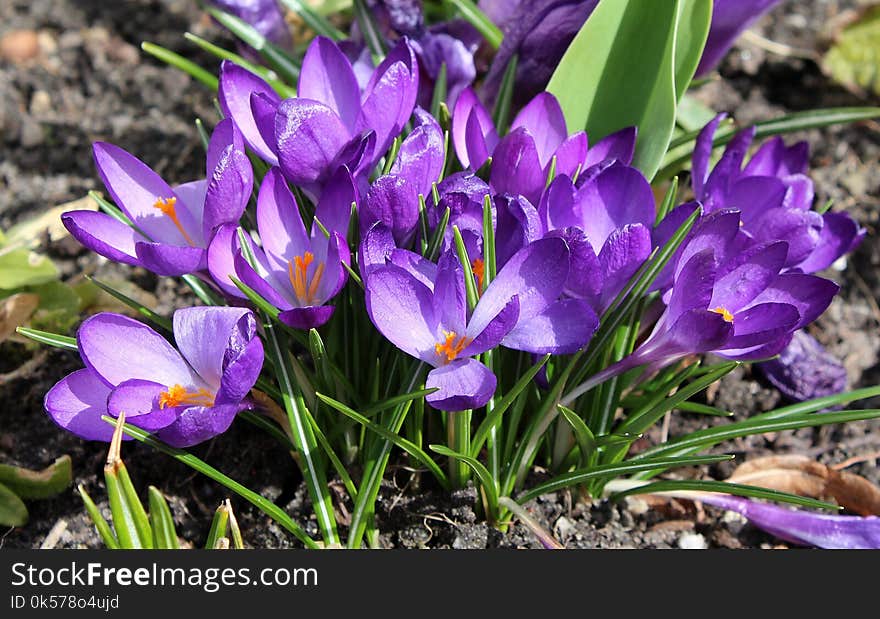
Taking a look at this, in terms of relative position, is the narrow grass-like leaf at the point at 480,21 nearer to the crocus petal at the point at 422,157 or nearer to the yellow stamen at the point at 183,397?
the crocus petal at the point at 422,157

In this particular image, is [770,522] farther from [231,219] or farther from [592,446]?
[231,219]

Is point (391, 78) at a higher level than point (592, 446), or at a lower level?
higher

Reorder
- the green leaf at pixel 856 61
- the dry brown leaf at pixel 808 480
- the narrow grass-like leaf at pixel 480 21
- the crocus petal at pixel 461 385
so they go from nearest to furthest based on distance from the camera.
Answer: the crocus petal at pixel 461 385 → the dry brown leaf at pixel 808 480 → the narrow grass-like leaf at pixel 480 21 → the green leaf at pixel 856 61

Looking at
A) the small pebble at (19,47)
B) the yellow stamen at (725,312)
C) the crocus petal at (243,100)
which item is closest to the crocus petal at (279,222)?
the crocus petal at (243,100)

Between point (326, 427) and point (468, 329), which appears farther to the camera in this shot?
point (326, 427)

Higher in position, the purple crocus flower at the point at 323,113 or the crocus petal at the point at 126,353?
the purple crocus flower at the point at 323,113

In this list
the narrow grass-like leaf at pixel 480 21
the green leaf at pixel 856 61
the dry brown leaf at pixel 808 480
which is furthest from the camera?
the green leaf at pixel 856 61

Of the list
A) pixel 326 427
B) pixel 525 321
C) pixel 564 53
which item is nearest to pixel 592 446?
pixel 525 321

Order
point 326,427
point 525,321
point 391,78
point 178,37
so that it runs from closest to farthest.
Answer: point 525,321
point 391,78
point 326,427
point 178,37
